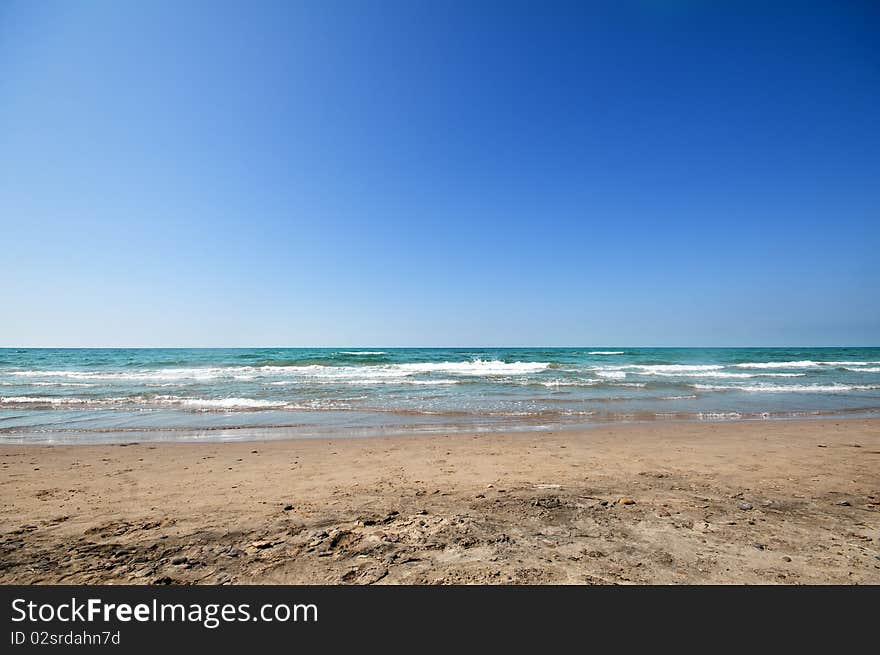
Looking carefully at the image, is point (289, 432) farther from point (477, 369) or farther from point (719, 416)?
point (477, 369)

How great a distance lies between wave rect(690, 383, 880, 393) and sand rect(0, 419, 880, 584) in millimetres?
12879

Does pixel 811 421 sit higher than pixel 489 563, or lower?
lower

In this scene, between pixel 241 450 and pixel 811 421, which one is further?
pixel 811 421

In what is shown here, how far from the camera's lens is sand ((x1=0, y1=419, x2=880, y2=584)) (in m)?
2.79

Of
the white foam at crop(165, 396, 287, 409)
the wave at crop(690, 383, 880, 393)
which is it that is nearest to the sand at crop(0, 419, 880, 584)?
the white foam at crop(165, 396, 287, 409)

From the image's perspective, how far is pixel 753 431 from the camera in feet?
30.0

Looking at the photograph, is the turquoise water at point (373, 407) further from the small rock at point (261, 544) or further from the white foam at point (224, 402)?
the small rock at point (261, 544)

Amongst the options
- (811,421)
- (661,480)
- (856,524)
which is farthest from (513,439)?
(811,421)

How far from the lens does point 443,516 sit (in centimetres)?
375

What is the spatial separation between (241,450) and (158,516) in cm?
356

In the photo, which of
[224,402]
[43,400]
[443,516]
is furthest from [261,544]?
[43,400]
